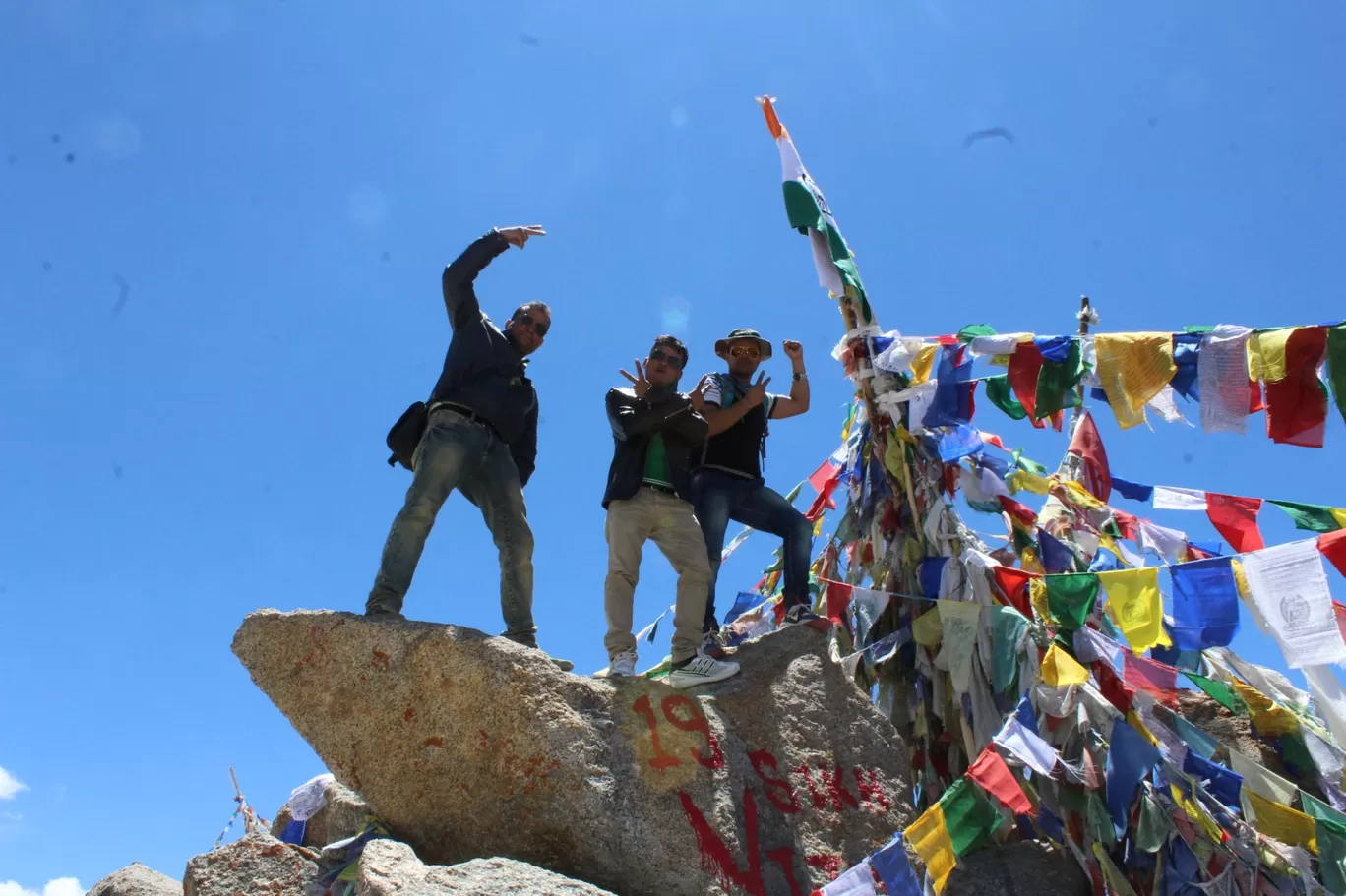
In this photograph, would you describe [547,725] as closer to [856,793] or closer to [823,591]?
[856,793]

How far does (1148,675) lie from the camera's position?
650 centimetres

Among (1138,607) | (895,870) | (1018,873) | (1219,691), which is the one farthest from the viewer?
(1219,691)

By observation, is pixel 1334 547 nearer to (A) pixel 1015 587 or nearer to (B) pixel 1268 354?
(B) pixel 1268 354

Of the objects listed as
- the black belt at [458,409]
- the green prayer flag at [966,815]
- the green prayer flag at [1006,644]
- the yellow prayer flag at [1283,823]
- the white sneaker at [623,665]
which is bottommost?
the yellow prayer flag at [1283,823]

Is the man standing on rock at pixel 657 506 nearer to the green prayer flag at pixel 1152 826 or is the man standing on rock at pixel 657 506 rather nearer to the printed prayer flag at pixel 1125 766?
the printed prayer flag at pixel 1125 766

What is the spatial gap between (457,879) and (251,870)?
5.07 feet

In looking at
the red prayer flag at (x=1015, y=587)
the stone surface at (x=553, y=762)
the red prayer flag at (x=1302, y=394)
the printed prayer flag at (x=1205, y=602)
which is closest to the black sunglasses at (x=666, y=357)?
the stone surface at (x=553, y=762)

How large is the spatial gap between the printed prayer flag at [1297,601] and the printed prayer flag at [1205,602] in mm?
251

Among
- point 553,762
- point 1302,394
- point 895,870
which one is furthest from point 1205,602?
point 553,762

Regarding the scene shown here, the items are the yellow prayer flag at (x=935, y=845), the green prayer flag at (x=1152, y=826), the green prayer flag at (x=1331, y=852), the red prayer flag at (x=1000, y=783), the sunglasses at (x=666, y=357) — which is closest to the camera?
the yellow prayer flag at (x=935, y=845)

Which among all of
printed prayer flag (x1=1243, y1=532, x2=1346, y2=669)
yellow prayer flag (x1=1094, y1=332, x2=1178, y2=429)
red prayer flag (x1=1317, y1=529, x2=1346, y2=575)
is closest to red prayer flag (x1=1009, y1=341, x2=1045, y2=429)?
yellow prayer flag (x1=1094, y1=332, x2=1178, y2=429)

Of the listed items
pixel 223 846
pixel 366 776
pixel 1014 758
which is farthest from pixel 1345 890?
pixel 223 846

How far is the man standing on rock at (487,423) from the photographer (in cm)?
561

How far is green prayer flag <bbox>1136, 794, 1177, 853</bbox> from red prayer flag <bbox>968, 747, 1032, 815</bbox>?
43.0 inches
